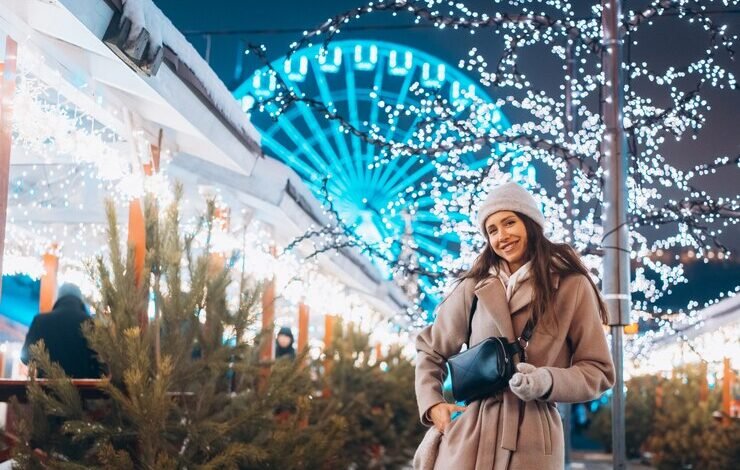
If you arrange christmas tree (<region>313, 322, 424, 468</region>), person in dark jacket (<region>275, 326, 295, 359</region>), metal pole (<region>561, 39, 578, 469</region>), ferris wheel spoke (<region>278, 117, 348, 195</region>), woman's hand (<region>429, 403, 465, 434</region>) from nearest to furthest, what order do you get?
woman's hand (<region>429, 403, 465, 434</region>), metal pole (<region>561, 39, 578, 469</region>), christmas tree (<region>313, 322, 424, 468</region>), person in dark jacket (<region>275, 326, 295, 359</region>), ferris wheel spoke (<region>278, 117, 348, 195</region>)

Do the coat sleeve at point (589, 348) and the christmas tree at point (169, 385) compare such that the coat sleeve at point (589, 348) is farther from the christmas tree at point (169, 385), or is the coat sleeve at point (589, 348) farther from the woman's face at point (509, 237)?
the christmas tree at point (169, 385)

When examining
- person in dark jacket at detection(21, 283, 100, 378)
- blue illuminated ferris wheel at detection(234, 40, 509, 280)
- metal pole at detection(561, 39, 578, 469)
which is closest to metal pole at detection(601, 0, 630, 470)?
metal pole at detection(561, 39, 578, 469)

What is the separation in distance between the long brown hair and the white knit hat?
1.0 inches

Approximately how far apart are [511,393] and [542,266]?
34 cm

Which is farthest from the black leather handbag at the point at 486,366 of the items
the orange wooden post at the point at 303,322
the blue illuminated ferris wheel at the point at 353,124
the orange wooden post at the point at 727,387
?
the blue illuminated ferris wheel at the point at 353,124

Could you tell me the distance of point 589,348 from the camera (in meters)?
2.69

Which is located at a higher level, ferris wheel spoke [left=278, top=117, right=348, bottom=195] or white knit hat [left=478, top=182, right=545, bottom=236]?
ferris wheel spoke [left=278, top=117, right=348, bottom=195]

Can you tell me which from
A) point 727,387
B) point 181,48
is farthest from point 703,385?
point 181,48

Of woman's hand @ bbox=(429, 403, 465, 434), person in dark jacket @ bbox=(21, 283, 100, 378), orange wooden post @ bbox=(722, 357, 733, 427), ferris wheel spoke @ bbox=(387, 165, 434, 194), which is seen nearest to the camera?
woman's hand @ bbox=(429, 403, 465, 434)

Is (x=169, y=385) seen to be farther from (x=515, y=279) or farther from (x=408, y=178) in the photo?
(x=408, y=178)

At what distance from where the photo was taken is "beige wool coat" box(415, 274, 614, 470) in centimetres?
257

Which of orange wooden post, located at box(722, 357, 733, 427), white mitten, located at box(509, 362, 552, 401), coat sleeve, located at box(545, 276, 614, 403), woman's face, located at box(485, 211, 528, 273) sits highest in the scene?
orange wooden post, located at box(722, 357, 733, 427)

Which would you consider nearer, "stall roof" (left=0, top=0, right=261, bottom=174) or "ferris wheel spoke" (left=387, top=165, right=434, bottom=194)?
"stall roof" (left=0, top=0, right=261, bottom=174)

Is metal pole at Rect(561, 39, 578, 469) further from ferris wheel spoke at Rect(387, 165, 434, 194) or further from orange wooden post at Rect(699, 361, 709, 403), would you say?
ferris wheel spoke at Rect(387, 165, 434, 194)
